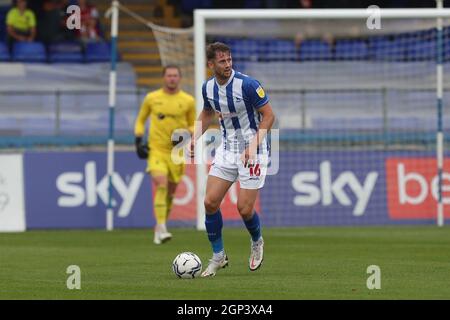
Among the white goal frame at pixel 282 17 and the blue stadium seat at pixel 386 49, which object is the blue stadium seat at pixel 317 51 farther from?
the white goal frame at pixel 282 17

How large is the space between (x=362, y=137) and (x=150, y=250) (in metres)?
7.54

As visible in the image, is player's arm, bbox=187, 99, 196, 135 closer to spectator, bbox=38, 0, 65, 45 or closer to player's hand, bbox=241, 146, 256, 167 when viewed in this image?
player's hand, bbox=241, 146, 256, 167

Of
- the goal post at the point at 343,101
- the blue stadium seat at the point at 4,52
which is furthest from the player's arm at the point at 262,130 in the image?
the blue stadium seat at the point at 4,52

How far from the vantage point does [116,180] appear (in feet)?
68.1

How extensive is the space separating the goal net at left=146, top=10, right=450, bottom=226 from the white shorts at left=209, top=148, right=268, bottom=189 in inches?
303

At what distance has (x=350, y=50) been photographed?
2309 cm

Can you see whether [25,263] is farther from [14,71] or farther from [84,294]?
[14,71]

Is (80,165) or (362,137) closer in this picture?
(80,165)

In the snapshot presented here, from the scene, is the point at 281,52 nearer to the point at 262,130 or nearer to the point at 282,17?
the point at 282,17

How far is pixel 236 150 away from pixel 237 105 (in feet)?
1.50

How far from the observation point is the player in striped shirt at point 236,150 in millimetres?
11969

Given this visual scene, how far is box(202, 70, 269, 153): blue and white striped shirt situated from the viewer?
12.0m

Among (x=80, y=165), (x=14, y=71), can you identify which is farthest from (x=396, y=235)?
(x=14, y=71)

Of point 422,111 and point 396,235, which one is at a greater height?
point 422,111
